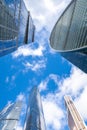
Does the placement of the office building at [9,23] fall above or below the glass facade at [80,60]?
above

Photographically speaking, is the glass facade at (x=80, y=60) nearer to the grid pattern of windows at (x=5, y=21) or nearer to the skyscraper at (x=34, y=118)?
the grid pattern of windows at (x=5, y=21)

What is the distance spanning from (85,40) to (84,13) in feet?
16.7

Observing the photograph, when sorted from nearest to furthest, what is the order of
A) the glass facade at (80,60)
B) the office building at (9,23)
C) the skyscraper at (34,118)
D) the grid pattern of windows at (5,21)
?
the glass facade at (80,60) → the grid pattern of windows at (5,21) → the office building at (9,23) → the skyscraper at (34,118)

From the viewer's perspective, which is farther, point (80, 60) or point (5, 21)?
point (5, 21)

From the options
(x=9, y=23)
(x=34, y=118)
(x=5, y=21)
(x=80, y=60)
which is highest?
(x=9, y=23)

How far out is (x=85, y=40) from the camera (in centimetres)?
2861

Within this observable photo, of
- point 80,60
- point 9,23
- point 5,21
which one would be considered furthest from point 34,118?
point 80,60

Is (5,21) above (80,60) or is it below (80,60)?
above

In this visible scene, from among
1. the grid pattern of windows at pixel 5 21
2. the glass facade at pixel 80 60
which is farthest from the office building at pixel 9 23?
the glass facade at pixel 80 60

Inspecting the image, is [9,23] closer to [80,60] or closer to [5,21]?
[5,21]

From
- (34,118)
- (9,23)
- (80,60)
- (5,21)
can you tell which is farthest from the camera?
(34,118)

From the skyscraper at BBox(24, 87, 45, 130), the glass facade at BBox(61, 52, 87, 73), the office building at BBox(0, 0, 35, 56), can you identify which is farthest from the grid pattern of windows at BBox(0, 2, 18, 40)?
the skyscraper at BBox(24, 87, 45, 130)

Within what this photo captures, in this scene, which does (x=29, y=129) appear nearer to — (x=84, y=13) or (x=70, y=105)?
(x=70, y=105)

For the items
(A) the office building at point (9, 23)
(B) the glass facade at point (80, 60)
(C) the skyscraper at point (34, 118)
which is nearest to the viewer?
(B) the glass facade at point (80, 60)
